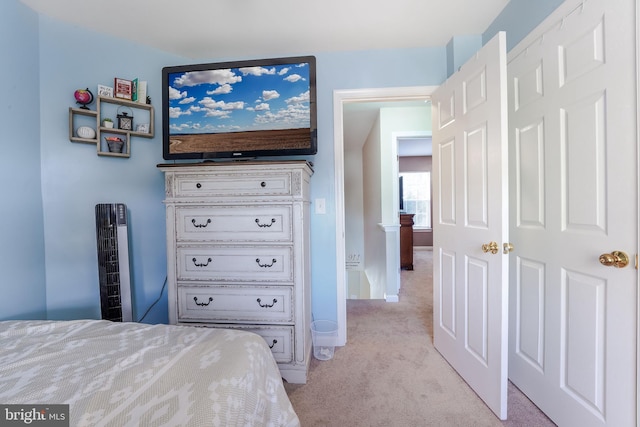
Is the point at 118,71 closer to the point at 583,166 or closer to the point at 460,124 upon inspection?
the point at 460,124

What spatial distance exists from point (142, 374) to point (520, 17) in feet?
7.99

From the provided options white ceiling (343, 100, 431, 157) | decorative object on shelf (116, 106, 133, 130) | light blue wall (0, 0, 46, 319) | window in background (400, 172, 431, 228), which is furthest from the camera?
window in background (400, 172, 431, 228)

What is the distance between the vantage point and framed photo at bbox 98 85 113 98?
72.4 inches

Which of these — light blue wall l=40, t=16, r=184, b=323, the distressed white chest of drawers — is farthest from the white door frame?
light blue wall l=40, t=16, r=184, b=323

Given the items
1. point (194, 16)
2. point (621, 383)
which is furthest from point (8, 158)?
point (621, 383)

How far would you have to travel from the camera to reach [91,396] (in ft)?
2.01

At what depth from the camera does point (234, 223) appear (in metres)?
1.64

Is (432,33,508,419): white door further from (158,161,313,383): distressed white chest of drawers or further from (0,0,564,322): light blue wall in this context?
(158,161,313,383): distressed white chest of drawers

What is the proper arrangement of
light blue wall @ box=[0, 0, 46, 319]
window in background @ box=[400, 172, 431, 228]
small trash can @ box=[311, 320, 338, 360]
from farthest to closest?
window in background @ box=[400, 172, 431, 228] < small trash can @ box=[311, 320, 338, 360] < light blue wall @ box=[0, 0, 46, 319]

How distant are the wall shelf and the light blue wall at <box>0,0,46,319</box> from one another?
0.20 m

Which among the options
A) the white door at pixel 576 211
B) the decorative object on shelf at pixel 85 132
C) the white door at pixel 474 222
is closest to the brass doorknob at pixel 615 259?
the white door at pixel 576 211

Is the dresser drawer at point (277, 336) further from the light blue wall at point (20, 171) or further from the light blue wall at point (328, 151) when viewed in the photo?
the light blue wall at point (20, 171)

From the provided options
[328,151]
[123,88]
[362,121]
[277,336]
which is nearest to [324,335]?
[277,336]

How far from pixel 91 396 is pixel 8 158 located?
5.83ft
